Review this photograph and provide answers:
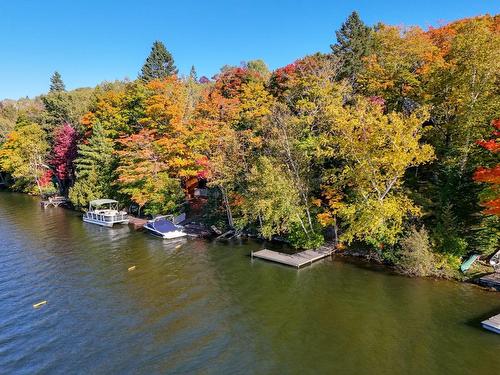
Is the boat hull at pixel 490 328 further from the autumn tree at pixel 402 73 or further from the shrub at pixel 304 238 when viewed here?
the autumn tree at pixel 402 73

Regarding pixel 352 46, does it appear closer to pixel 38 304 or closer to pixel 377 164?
pixel 377 164

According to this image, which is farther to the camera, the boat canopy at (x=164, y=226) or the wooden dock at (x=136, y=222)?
the wooden dock at (x=136, y=222)

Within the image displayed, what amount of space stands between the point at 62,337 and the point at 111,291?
6.91 meters

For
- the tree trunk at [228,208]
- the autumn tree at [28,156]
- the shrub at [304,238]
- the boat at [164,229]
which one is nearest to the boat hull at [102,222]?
the boat at [164,229]

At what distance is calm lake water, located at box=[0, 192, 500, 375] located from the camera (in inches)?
801

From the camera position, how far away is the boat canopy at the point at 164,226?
46.1 meters

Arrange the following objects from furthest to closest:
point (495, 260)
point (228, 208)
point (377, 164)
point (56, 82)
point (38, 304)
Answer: point (56, 82), point (228, 208), point (377, 164), point (495, 260), point (38, 304)

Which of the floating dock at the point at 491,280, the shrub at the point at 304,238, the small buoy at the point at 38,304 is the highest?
the shrub at the point at 304,238

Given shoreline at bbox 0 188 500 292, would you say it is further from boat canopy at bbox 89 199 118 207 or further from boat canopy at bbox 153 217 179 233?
boat canopy at bbox 89 199 118 207

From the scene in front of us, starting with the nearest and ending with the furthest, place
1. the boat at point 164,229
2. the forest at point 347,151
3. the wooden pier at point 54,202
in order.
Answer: the forest at point 347,151
the boat at point 164,229
the wooden pier at point 54,202

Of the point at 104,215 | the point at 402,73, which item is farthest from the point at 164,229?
the point at 402,73

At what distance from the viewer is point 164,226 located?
46531mm

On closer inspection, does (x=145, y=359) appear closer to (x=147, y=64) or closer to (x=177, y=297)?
(x=177, y=297)

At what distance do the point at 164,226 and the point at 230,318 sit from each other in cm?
2344
